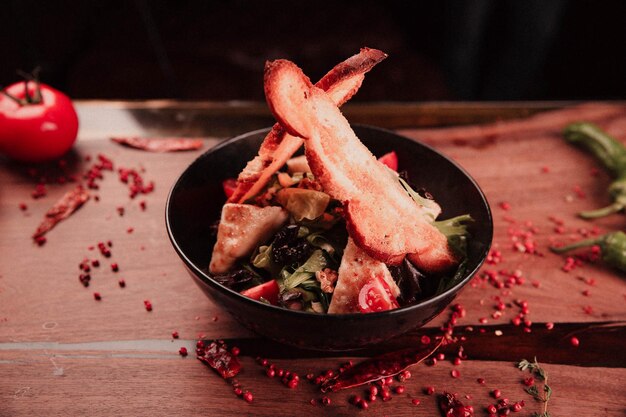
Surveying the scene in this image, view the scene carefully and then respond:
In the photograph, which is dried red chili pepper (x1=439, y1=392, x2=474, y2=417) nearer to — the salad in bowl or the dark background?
the salad in bowl

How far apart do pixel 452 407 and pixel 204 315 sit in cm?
A: 89

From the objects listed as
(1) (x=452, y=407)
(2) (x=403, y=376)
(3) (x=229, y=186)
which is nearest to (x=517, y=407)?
(1) (x=452, y=407)

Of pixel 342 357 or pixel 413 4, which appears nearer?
pixel 342 357

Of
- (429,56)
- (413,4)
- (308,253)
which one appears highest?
(308,253)

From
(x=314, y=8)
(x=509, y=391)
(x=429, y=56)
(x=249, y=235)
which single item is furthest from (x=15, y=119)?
(x=429, y=56)

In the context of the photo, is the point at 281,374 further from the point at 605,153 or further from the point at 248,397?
the point at 605,153

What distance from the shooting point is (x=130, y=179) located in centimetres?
254

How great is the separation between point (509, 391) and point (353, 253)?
67 cm

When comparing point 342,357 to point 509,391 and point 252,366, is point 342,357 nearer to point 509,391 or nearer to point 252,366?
point 252,366

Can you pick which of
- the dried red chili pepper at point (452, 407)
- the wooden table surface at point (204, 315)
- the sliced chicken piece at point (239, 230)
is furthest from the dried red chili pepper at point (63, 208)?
the dried red chili pepper at point (452, 407)

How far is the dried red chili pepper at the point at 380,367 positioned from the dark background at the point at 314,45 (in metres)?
3.22

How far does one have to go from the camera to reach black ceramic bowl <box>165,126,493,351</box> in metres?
1.43

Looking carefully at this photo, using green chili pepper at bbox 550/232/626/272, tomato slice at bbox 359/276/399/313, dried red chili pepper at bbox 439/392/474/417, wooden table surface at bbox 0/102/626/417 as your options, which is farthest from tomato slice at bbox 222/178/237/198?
green chili pepper at bbox 550/232/626/272

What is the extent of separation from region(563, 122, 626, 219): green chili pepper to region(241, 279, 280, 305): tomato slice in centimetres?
156
